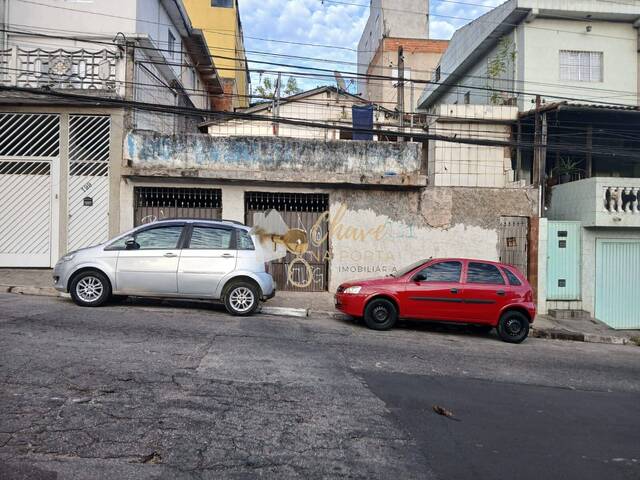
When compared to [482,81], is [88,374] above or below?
below

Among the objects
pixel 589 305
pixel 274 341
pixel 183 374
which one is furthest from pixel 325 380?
pixel 589 305

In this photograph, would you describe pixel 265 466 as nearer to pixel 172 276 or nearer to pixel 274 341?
pixel 274 341

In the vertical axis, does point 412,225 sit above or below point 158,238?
above

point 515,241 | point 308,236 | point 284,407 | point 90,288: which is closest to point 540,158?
point 515,241

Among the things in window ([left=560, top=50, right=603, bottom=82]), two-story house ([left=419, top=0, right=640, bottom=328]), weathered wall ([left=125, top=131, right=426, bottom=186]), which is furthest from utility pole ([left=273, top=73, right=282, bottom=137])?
window ([left=560, top=50, right=603, bottom=82])

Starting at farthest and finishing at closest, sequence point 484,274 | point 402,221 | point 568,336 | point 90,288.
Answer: point 402,221
point 568,336
point 484,274
point 90,288

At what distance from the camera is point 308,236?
44.1 ft

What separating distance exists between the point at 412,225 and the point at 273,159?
3.90m

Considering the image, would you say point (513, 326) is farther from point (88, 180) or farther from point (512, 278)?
point (88, 180)

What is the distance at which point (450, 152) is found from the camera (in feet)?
56.0

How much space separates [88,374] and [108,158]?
897cm

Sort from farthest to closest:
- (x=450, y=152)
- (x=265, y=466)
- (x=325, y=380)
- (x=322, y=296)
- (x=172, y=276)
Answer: (x=450, y=152) < (x=322, y=296) < (x=172, y=276) < (x=325, y=380) < (x=265, y=466)

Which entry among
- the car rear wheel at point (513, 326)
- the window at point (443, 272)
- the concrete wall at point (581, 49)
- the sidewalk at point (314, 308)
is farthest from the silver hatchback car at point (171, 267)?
the concrete wall at point (581, 49)

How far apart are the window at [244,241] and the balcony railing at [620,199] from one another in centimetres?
937
